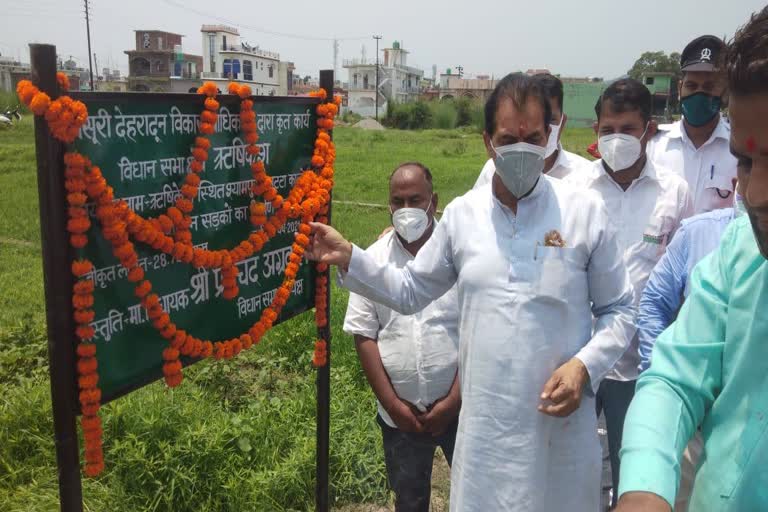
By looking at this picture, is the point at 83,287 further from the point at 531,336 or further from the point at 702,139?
the point at 702,139

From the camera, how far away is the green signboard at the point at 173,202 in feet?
5.93

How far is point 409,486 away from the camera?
107 inches

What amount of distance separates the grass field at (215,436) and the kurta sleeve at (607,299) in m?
1.53

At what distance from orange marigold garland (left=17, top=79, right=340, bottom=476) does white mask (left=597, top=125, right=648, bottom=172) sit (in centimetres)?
134

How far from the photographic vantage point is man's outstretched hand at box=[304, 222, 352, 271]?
93.2 inches

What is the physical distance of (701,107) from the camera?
3.27 m

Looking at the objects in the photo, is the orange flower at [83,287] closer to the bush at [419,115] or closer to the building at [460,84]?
the bush at [419,115]

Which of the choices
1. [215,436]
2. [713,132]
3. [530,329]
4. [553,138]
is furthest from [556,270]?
[215,436]

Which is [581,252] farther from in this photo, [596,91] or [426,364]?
[596,91]

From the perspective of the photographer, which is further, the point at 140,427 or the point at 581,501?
the point at 140,427

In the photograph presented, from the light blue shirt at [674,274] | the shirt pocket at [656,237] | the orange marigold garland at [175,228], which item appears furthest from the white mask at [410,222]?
the shirt pocket at [656,237]

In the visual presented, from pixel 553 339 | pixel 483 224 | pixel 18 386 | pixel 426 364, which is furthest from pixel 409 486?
pixel 18 386

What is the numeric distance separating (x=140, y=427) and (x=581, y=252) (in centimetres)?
227

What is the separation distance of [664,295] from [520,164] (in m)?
0.81
